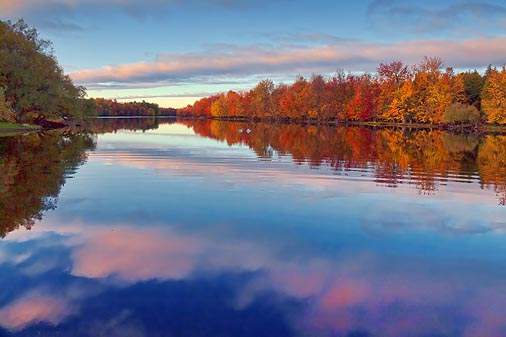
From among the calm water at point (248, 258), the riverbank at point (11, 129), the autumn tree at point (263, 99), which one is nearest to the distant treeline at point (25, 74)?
the riverbank at point (11, 129)

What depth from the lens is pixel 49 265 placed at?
1067 cm

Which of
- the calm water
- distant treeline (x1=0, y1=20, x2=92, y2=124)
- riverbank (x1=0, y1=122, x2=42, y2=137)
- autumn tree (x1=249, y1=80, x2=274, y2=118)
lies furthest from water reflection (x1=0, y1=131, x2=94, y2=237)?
autumn tree (x1=249, y1=80, x2=274, y2=118)

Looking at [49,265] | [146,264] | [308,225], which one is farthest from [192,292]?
[308,225]

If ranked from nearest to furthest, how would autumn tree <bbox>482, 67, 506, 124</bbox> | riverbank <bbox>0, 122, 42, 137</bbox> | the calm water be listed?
the calm water → riverbank <bbox>0, 122, 42, 137</bbox> → autumn tree <bbox>482, 67, 506, 124</bbox>

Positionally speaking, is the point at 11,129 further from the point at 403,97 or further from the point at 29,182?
the point at 403,97

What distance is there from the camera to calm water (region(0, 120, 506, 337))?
318 inches

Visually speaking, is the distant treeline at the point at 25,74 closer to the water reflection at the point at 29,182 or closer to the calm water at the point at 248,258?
the water reflection at the point at 29,182

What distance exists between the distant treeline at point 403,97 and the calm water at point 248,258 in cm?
8942

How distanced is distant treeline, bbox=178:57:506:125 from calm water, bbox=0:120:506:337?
8942 centimetres

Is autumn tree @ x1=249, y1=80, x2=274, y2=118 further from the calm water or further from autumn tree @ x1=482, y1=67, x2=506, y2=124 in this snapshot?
the calm water

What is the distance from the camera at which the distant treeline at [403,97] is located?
10306 cm

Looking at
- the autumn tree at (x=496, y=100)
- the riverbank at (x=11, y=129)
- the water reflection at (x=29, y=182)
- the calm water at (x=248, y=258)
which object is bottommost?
the calm water at (x=248, y=258)

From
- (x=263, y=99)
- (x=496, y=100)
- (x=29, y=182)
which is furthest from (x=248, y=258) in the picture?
(x=263, y=99)

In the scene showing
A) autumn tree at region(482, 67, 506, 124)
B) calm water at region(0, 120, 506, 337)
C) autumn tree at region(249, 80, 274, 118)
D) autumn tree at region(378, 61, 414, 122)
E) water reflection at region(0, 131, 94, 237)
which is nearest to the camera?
calm water at region(0, 120, 506, 337)
